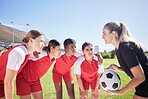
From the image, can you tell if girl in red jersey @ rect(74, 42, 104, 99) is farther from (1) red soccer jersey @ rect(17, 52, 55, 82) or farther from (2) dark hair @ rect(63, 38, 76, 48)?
(1) red soccer jersey @ rect(17, 52, 55, 82)

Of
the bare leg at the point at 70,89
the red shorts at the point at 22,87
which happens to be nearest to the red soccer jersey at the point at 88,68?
the bare leg at the point at 70,89

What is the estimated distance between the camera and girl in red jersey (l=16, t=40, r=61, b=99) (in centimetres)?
512

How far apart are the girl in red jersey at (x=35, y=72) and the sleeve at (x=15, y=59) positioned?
1692 mm

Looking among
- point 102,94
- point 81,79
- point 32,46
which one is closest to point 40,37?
point 32,46

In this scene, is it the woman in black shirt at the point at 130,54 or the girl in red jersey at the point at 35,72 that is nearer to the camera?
the woman in black shirt at the point at 130,54

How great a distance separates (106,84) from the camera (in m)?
4.89

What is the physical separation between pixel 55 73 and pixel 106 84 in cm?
216

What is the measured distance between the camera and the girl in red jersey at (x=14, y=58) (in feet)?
11.2

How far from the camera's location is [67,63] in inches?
254

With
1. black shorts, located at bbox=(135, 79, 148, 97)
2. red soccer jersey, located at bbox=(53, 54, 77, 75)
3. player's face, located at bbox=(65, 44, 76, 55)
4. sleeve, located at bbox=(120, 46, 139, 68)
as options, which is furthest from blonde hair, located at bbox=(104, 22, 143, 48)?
red soccer jersey, located at bbox=(53, 54, 77, 75)

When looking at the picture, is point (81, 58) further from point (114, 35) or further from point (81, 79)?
point (114, 35)

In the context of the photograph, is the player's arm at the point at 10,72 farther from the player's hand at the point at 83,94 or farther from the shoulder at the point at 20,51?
the player's hand at the point at 83,94

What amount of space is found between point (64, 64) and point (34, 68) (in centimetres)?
126

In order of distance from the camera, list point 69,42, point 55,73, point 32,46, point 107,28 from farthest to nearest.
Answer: point 55,73
point 69,42
point 32,46
point 107,28
